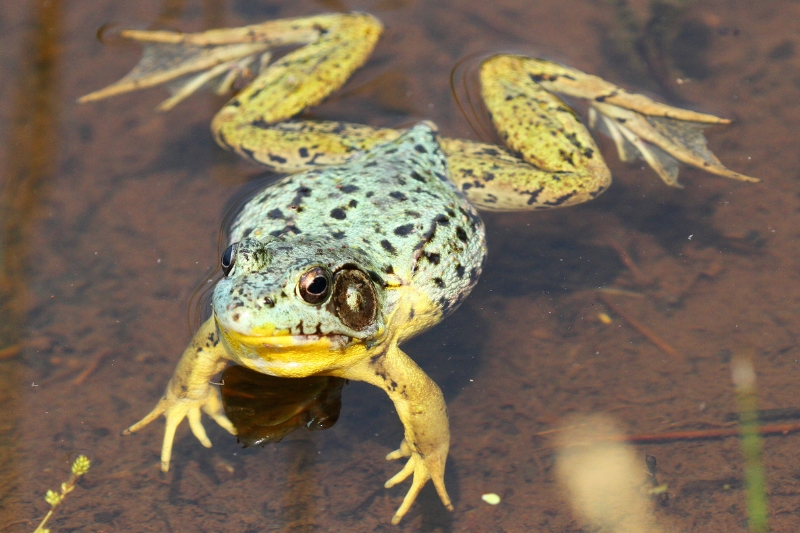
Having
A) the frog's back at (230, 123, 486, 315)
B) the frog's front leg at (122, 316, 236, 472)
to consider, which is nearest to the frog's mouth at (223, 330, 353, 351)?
the frog's back at (230, 123, 486, 315)

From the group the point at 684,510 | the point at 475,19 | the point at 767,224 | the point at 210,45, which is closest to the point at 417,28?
the point at 475,19

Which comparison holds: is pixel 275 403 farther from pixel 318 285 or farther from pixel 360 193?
pixel 360 193

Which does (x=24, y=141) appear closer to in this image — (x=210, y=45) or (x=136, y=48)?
(x=136, y=48)

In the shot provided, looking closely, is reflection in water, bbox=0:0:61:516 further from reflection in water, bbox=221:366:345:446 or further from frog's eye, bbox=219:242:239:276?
frog's eye, bbox=219:242:239:276

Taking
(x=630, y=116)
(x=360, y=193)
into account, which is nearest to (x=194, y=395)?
(x=360, y=193)

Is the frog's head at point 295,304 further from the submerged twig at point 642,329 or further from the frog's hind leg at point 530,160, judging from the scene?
the submerged twig at point 642,329

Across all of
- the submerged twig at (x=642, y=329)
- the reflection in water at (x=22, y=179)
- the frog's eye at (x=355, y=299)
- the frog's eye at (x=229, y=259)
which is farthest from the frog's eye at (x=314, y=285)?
the submerged twig at (x=642, y=329)

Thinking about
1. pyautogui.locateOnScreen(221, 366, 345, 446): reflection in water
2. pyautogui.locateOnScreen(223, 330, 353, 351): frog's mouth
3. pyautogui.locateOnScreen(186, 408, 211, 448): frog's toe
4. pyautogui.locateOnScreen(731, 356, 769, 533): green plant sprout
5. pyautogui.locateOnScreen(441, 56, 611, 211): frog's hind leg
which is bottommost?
pyautogui.locateOnScreen(186, 408, 211, 448): frog's toe
